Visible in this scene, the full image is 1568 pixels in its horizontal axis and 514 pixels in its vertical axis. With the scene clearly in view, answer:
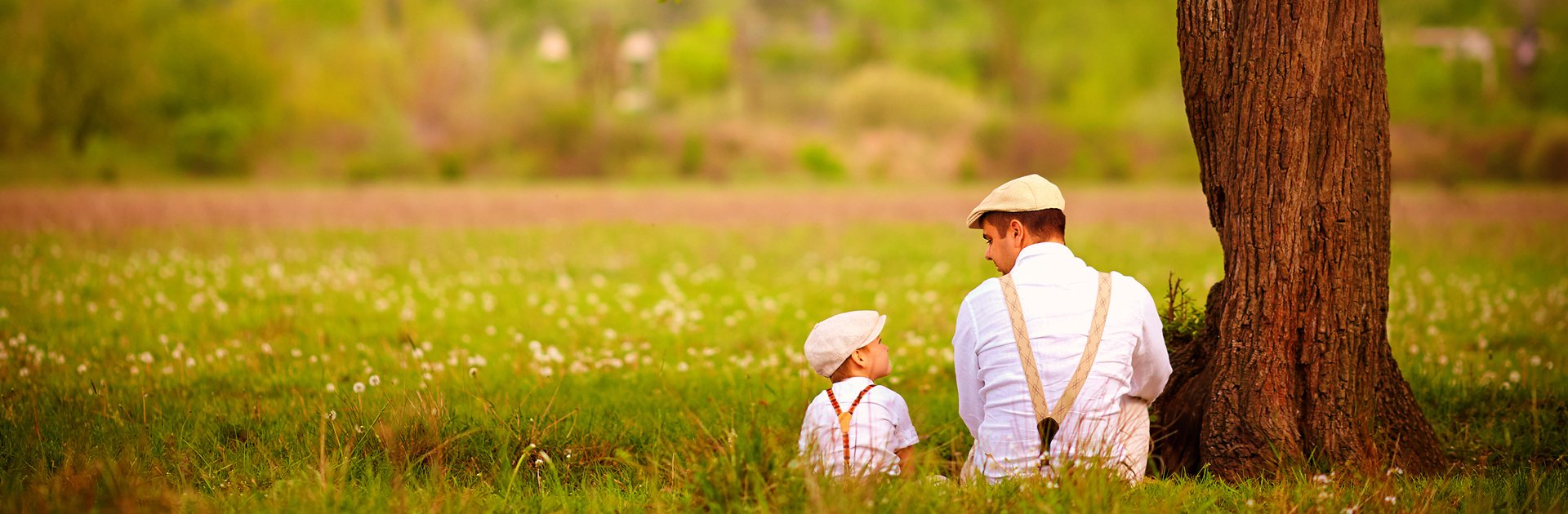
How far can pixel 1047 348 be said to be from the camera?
3.72 meters

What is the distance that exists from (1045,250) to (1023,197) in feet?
0.62

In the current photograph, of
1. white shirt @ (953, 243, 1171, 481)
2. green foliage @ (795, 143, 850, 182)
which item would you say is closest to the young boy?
white shirt @ (953, 243, 1171, 481)

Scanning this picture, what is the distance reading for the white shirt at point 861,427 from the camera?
3898 millimetres

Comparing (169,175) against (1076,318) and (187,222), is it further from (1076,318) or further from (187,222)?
(1076,318)

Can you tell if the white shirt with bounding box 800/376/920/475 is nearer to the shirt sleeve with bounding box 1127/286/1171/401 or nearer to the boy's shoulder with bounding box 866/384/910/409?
the boy's shoulder with bounding box 866/384/910/409

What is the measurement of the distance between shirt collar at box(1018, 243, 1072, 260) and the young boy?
0.56 metres

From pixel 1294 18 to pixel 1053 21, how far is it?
4841 cm

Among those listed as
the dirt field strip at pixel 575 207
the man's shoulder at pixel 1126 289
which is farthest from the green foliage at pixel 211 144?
the man's shoulder at pixel 1126 289

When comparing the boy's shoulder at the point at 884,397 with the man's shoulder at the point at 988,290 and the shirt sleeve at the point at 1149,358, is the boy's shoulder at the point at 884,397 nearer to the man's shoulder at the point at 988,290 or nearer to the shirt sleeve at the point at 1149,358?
the man's shoulder at the point at 988,290

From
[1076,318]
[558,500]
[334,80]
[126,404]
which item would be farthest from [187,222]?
[334,80]

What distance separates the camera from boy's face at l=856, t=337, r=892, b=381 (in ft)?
13.3

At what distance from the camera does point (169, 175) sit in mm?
34156

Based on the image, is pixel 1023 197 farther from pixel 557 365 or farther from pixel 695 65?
pixel 695 65

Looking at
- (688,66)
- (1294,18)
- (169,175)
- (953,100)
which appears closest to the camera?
(1294,18)
